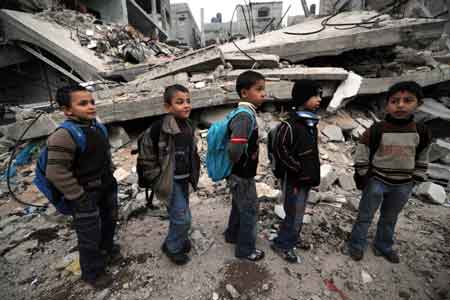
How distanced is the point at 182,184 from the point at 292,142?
101 cm

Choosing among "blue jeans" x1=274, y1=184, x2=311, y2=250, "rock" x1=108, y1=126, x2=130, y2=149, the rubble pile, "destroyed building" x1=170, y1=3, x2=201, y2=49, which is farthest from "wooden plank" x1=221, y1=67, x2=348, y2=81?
"destroyed building" x1=170, y1=3, x2=201, y2=49

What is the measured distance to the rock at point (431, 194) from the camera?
3.20 metres

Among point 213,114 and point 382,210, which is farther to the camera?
point 213,114

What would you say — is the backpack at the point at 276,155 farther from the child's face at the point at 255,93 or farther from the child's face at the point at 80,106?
the child's face at the point at 80,106

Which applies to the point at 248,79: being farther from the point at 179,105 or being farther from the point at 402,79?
the point at 402,79

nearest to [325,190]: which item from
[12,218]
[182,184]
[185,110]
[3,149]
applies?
[182,184]

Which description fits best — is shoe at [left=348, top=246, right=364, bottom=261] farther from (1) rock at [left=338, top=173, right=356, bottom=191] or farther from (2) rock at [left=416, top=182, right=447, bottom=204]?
(2) rock at [left=416, top=182, right=447, bottom=204]

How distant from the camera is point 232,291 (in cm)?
184

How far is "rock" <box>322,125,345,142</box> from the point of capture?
14.4ft

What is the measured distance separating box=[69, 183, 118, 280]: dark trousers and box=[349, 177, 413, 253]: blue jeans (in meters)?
2.33

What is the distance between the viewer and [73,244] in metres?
2.38

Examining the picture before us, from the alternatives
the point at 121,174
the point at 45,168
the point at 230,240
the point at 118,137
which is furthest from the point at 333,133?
the point at 45,168

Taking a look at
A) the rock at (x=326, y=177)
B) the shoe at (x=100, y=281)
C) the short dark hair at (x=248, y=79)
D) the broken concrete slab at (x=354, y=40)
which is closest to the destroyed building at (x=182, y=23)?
the broken concrete slab at (x=354, y=40)

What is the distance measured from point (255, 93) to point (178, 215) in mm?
A: 1224
